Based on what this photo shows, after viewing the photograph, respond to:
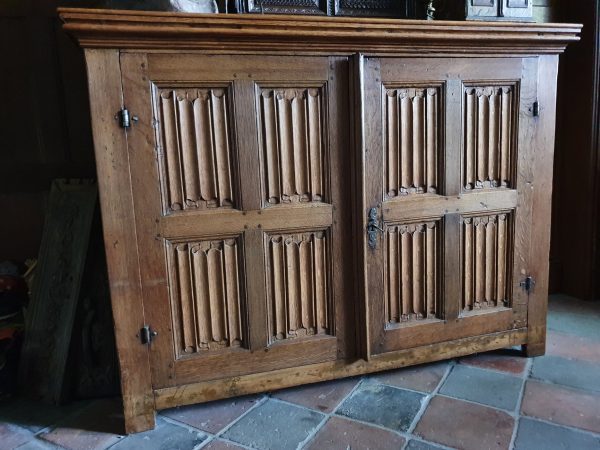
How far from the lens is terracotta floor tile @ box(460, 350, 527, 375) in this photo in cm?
227

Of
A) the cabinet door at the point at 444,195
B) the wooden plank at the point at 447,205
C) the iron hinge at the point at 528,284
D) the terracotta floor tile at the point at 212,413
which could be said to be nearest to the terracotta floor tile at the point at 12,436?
the terracotta floor tile at the point at 212,413

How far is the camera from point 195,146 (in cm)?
183

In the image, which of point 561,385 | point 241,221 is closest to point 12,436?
point 241,221

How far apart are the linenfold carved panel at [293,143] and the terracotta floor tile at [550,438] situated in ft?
3.90

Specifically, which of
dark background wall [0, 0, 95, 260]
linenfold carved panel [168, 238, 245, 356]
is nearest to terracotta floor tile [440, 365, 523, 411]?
linenfold carved panel [168, 238, 245, 356]

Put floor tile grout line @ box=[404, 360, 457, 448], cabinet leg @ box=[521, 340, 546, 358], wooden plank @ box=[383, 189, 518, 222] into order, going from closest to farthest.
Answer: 1. floor tile grout line @ box=[404, 360, 457, 448]
2. wooden plank @ box=[383, 189, 518, 222]
3. cabinet leg @ box=[521, 340, 546, 358]

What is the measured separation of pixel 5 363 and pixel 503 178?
236 cm

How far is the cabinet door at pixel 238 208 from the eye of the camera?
1787 mm

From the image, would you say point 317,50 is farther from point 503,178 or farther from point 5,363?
point 5,363

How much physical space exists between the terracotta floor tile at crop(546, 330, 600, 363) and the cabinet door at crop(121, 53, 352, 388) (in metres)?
1.19

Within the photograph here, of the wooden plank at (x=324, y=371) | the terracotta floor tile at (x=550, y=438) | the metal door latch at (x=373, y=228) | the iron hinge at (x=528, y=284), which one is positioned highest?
the metal door latch at (x=373, y=228)

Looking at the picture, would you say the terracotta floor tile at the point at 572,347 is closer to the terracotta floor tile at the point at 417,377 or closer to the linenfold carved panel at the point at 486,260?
the linenfold carved panel at the point at 486,260

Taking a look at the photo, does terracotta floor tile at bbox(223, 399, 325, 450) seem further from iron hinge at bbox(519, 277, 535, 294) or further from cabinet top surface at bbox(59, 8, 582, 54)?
cabinet top surface at bbox(59, 8, 582, 54)

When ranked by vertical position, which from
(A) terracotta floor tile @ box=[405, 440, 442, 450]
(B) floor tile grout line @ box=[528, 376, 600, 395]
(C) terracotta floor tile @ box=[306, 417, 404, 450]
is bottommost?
(A) terracotta floor tile @ box=[405, 440, 442, 450]
